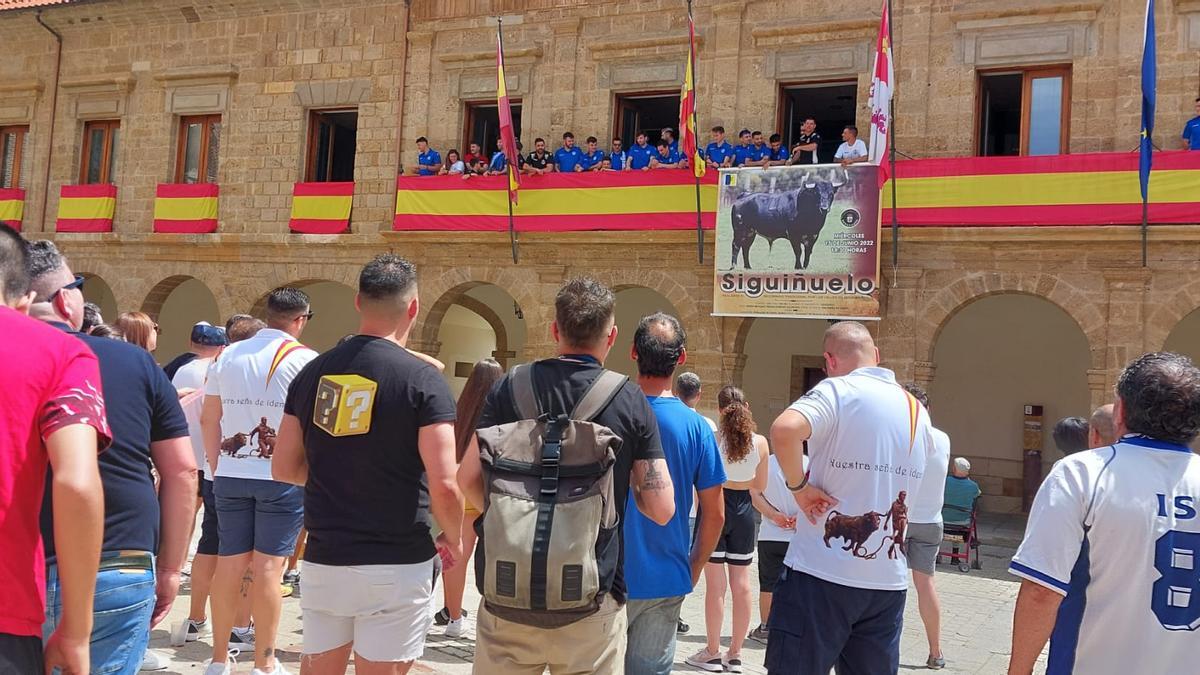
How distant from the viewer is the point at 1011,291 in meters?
11.6

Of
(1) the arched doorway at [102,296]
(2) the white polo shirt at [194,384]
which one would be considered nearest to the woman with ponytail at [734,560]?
(2) the white polo shirt at [194,384]

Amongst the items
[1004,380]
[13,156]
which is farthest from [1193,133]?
[13,156]

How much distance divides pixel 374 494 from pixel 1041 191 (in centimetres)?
1014

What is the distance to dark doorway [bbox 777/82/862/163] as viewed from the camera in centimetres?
1310

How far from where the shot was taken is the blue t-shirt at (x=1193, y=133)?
10.5 meters

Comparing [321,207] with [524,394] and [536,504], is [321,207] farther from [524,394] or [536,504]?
[536,504]

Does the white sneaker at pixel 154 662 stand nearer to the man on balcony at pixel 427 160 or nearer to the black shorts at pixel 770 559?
the black shorts at pixel 770 559

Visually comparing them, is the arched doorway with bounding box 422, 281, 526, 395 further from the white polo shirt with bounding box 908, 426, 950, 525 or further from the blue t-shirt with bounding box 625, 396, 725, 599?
the blue t-shirt with bounding box 625, 396, 725, 599

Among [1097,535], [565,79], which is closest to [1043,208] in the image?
[565,79]

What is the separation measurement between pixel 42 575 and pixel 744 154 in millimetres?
11291

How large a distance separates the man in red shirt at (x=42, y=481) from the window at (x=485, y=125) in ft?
43.3

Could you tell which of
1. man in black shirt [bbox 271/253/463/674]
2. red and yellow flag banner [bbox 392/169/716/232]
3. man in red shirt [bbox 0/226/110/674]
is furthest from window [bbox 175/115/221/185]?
man in red shirt [bbox 0/226/110/674]

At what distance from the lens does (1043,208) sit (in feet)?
36.5

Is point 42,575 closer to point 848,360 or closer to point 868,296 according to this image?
point 848,360
